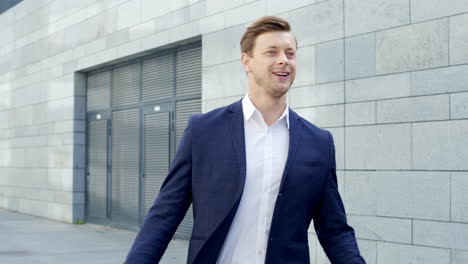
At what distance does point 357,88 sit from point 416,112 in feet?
3.03

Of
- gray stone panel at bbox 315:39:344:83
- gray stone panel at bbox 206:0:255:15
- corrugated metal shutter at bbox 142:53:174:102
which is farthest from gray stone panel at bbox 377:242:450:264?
corrugated metal shutter at bbox 142:53:174:102

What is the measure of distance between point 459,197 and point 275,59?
4810mm

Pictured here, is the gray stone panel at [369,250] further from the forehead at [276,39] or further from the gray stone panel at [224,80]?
the forehead at [276,39]

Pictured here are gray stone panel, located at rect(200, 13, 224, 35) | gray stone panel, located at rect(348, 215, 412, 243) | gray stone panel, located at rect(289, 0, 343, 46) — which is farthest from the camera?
gray stone panel, located at rect(200, 13, 224, 35)

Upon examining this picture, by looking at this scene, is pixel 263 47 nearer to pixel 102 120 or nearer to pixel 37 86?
pixel 102 120

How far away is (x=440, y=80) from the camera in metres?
7.07

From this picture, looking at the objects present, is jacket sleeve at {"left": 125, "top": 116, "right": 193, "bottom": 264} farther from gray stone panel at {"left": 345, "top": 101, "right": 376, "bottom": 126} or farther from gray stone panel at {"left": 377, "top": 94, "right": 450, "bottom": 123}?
gray stone panel at {"left": 345, "top": 101, "right": 376, "bottom": 126}

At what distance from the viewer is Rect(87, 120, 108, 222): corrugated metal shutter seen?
14.7 m

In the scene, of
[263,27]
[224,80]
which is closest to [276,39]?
[263,27]

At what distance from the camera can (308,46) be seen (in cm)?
878

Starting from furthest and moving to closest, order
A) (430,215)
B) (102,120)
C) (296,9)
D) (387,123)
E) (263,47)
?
(102,120), (296,9), (387,123), (430,215), (263,47)

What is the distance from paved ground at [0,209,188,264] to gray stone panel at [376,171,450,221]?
3.39m

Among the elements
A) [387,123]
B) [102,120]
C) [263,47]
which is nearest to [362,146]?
[387,123]

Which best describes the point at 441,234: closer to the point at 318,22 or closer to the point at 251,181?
the point at 318,22
